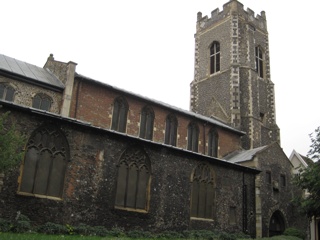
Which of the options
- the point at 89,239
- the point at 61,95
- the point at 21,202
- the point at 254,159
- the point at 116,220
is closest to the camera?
the point at 89,239

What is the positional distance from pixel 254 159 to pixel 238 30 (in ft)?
62.4

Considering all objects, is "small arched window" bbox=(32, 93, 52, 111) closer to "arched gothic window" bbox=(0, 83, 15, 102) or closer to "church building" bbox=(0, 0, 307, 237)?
"church building" bbox=(0, 0, 307, 237)

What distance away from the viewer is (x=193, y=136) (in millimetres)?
29531

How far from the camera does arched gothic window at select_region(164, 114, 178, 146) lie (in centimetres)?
2789

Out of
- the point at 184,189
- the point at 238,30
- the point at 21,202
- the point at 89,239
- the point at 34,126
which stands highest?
the point at 238,30

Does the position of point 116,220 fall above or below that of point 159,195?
below

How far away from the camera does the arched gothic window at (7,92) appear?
21.2m

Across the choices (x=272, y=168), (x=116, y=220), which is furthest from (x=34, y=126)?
(x=272, y=168)

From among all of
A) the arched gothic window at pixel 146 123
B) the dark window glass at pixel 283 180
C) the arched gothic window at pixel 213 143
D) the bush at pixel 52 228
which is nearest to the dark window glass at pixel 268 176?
the dark window glass at pixel 283 180

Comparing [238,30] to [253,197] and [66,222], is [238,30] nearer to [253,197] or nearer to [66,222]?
[253,197]

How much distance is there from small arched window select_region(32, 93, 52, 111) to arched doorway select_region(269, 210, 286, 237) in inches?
711

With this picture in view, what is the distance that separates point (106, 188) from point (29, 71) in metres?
11.1

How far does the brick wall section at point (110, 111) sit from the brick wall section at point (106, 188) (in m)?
6.05

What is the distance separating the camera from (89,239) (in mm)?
12656
